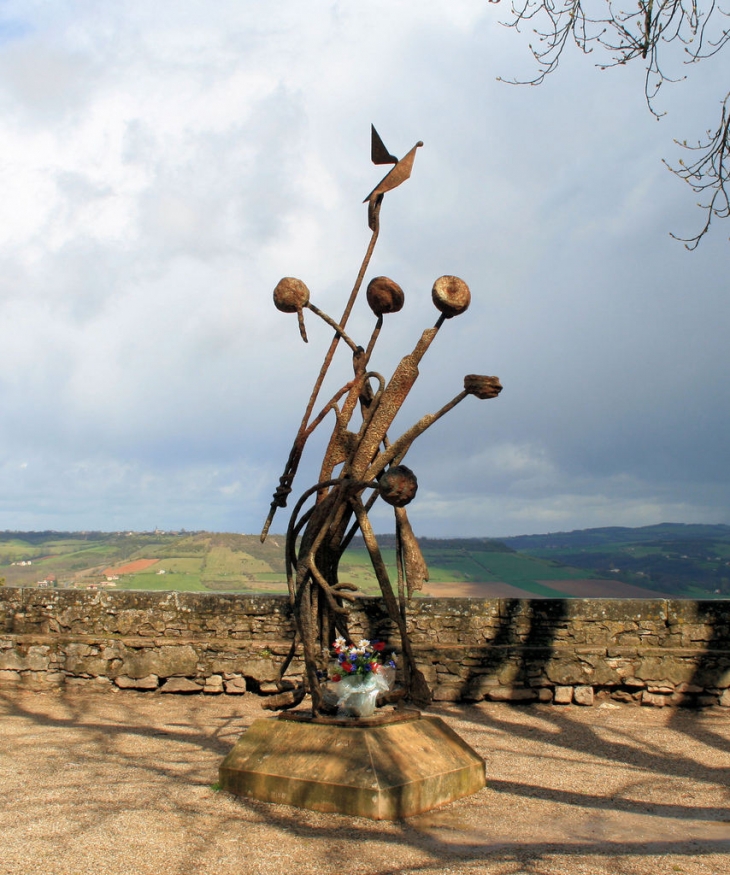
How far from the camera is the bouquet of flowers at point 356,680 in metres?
5.44

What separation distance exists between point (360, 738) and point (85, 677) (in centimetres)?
604

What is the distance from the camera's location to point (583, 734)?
822 cm

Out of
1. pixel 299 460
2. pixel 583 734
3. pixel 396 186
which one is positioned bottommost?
pixel 583 734

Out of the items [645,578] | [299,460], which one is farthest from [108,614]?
[645,578]

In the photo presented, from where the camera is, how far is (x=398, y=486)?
507 cm

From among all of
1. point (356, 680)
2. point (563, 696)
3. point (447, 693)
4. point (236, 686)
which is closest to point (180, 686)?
point (236, 686)

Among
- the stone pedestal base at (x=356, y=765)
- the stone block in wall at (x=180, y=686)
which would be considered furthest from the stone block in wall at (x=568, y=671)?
the stone block in wall at (x=180, y=686)

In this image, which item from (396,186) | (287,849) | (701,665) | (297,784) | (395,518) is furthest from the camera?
(701,665)

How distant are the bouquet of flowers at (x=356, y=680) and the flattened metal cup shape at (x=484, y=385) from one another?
194cm

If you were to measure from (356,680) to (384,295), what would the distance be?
2.86 metres

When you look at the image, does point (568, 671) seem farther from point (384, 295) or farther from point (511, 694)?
point (384, 295)

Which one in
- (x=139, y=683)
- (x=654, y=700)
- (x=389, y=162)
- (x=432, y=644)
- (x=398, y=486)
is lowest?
(x=654, y=700)

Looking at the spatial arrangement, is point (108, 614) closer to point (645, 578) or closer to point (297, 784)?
point (297, 784)

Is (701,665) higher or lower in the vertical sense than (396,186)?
lower
